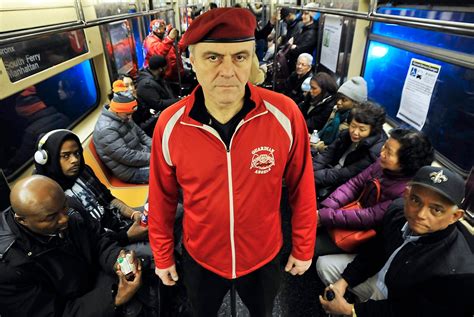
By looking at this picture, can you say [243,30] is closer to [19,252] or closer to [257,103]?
[257,103]

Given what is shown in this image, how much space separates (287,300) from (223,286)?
39.4 inches

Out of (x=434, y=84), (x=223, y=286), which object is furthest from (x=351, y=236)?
(x=434, y=84)

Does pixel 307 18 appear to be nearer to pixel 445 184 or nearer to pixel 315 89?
pixel 315 89

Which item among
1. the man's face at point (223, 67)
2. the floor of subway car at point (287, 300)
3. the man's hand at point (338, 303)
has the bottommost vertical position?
the floor of subway car at point (287, 300)

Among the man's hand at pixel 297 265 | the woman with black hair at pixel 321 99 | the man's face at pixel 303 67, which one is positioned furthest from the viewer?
the man's face at pixel 303 67

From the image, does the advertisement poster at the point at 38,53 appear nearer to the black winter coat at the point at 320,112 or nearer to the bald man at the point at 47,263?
the bald man at the point at 47,263

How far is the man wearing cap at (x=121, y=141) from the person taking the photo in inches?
117

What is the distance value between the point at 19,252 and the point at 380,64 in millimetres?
A: 3968

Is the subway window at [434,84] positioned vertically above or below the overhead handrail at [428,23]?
below

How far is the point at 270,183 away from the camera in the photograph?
1.31 metres

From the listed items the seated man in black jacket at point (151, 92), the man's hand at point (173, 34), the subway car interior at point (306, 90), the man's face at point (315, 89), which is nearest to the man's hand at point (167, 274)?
the subway car interior at point (306, 90)

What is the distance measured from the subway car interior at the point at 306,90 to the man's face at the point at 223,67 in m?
0.88

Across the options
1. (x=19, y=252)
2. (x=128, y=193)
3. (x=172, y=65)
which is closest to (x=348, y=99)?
(x=128, y=193)

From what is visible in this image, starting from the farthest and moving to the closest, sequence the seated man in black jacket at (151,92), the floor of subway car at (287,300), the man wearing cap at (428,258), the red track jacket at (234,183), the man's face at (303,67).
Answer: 1. the man's face at (303,67)
2. the seated man in black jacket at (151,92)
3. the floor of subway car at (287,300)
4. the man wearing cap at (428,258)
5. the red track jacket at (234,183)
